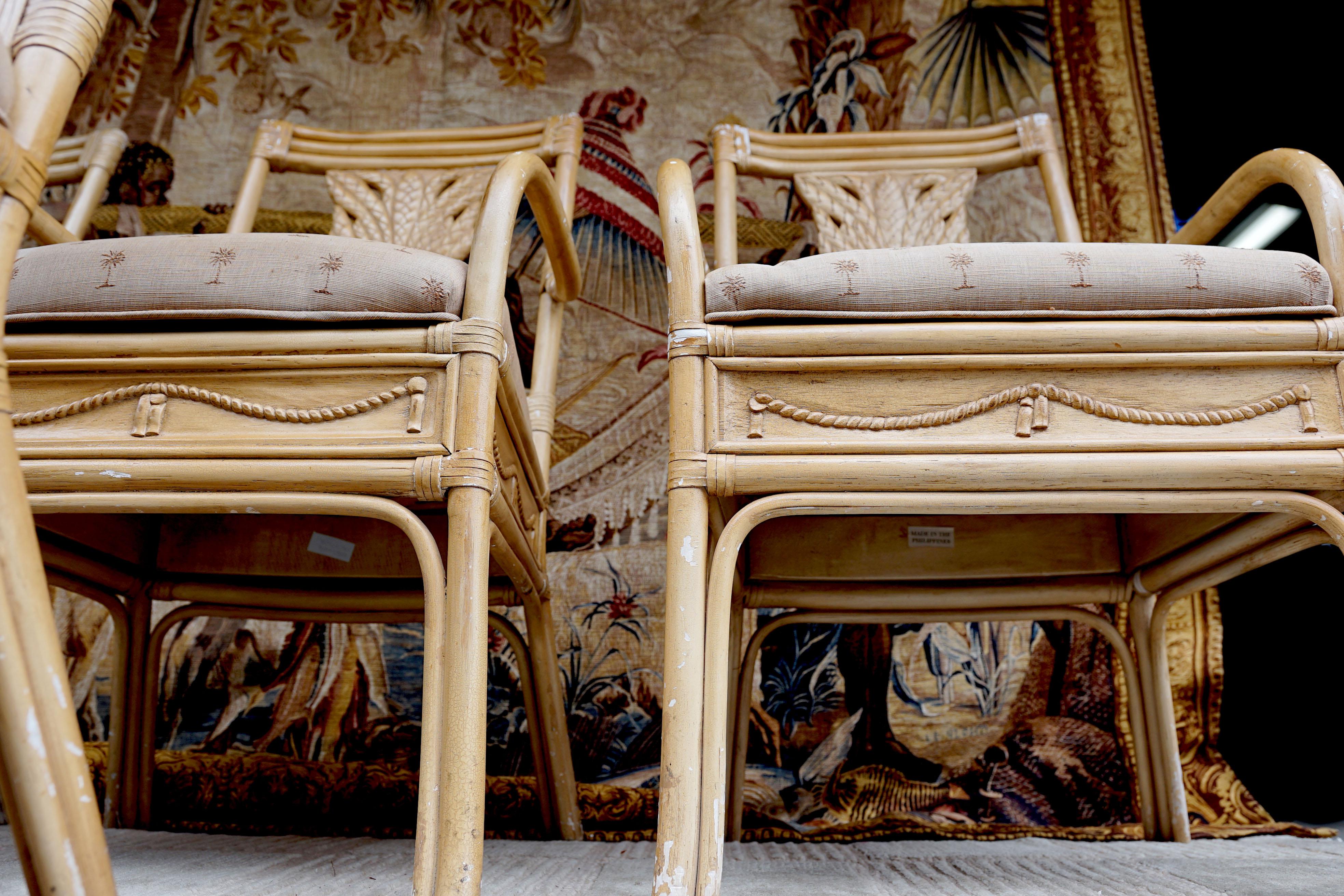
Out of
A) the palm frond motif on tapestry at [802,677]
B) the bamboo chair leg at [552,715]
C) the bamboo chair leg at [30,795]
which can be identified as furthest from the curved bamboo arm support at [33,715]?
the palm frond motif on tapestry at [802,677]

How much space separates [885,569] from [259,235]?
80cm

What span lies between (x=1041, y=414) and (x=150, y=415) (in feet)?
2.37

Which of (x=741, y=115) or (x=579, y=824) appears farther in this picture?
(x=741, y=115)

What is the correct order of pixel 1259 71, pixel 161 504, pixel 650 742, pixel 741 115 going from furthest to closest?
1. pixel 741 115
2. pixel 1259 71
3. pixel 650 742
4. pixel 161 504

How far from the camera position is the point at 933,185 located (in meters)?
1.42

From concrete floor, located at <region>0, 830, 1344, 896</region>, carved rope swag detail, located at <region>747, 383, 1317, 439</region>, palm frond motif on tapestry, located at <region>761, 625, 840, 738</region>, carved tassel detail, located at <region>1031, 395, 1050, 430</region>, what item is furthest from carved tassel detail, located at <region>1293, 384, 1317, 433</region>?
palm frond motif on tapestry, located at <region>761, 625, 840, 738</region>

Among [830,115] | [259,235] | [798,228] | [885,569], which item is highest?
[830,115]

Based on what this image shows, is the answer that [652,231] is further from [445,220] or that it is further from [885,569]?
[885,569]

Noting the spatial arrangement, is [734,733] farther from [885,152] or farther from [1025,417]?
[885,152]

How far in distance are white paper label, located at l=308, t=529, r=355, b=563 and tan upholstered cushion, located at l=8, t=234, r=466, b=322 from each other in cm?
42

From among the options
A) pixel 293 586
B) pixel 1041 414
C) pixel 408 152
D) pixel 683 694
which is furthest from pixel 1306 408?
pixel 408 152

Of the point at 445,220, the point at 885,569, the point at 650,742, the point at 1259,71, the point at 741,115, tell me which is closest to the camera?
the point at 885,569

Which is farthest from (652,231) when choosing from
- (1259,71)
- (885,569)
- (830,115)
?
(1259,71)

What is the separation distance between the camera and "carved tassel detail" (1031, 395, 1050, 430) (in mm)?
742
